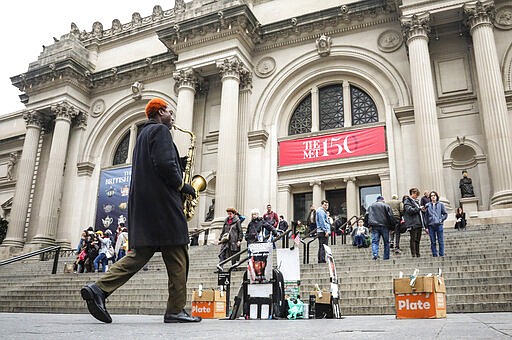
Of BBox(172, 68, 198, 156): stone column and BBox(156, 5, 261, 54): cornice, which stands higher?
BBox(156, 5, 261, 54): cornice

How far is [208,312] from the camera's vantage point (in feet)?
19.1

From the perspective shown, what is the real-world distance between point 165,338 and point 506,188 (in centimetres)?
1416

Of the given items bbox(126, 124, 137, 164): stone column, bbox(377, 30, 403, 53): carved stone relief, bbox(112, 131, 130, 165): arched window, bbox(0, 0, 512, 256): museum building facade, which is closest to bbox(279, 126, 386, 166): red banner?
bbox(0, 0, 512, 256): museum building facade

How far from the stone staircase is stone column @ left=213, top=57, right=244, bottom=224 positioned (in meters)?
4.18

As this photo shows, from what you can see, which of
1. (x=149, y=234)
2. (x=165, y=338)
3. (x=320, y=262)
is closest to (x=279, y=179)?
(x=320, y=262)

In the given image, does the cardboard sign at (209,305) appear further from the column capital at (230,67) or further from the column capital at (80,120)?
the column capital at (80,120)

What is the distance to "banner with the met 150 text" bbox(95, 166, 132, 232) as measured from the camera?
70.3 feet

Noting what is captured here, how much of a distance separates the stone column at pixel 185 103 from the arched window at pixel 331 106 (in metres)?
6.03

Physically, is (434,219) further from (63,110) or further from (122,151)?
(63,110)

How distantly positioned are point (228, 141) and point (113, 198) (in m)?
7.66

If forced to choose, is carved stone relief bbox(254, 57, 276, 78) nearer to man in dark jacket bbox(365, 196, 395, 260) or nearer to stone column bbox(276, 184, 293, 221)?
stone column bbox(276, 184, 293, 221)

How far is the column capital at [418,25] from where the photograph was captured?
1596cm

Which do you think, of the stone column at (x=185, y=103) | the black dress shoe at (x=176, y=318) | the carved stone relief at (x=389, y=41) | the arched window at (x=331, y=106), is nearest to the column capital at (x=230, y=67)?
the stone column at (x=185, y=103)

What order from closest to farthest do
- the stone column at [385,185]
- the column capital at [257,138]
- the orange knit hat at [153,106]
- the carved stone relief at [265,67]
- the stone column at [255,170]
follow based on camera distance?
the orange knit hat at [153,106] → the stone column at [385,185] → the stone column at [255,170] → the column capital at [257,138] → the carved stone relief at [265,67]
